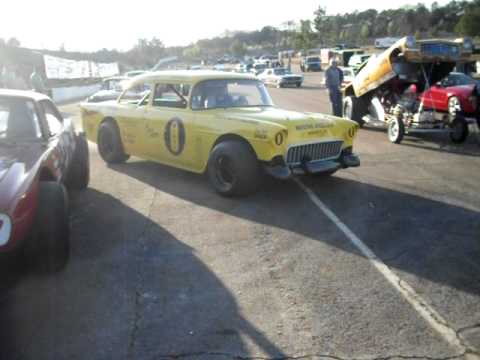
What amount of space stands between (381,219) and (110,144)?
16.6ft

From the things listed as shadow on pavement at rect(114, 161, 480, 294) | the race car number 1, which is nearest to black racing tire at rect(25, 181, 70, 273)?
shadow on pavement at rect(114, 161, 480, 294)

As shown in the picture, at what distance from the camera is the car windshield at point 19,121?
502cm

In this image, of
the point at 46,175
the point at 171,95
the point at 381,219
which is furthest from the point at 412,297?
the point at 171,95

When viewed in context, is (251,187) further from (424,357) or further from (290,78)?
(290,78)

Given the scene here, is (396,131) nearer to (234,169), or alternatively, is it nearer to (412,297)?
(234,169)

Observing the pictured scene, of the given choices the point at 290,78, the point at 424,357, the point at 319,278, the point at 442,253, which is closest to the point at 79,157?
the point at 319,278

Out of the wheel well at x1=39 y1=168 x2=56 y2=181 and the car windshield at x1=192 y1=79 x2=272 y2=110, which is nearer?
the wheel well at x1=39 y1=168 x2=56 y2=181

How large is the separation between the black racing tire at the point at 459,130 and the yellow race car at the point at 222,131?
15.1ft

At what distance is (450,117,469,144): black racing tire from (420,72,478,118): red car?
0.82 m

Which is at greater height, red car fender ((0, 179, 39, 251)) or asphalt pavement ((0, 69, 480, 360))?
red car fender ((0, 179, 39, 251))

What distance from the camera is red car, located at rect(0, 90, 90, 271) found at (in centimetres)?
363

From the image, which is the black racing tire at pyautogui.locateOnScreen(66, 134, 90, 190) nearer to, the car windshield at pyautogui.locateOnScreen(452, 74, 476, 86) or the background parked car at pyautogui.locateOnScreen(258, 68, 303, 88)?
the car windshield at pyautogui.locateOnScreen(452, 74, 476, 86)

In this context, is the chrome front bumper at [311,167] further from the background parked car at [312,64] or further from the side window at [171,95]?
the background parked car at [312,64]

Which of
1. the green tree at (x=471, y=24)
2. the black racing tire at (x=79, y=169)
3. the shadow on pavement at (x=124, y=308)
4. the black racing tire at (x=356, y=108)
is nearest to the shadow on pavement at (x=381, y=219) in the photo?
the black racing tire at (x=79, y=169)
